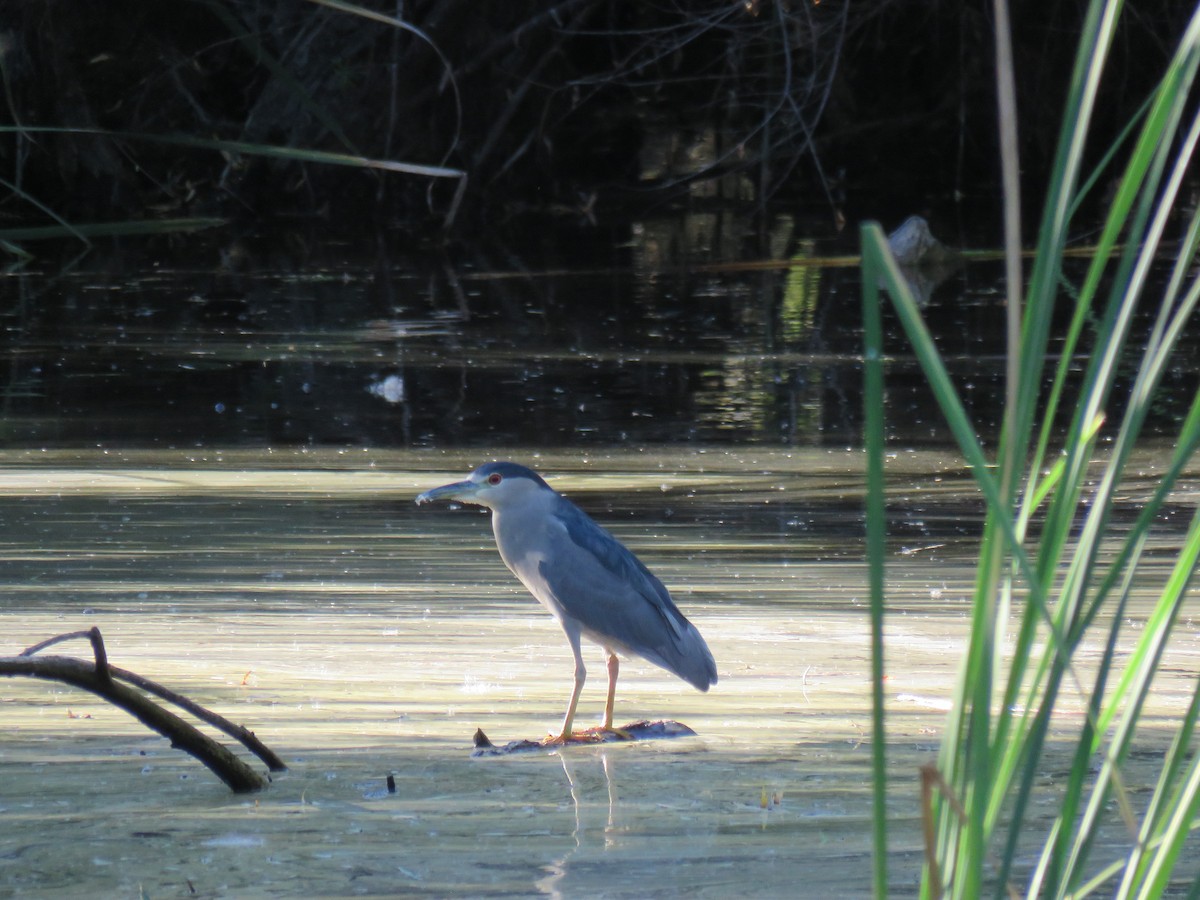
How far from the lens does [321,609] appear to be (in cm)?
372

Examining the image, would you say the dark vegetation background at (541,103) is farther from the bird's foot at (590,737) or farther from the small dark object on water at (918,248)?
the bird's foot at (590,737)

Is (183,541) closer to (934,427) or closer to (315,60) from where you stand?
(934,427)

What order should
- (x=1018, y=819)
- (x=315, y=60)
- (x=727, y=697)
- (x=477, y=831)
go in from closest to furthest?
(x=1018, y=819) → (x=477, y=831) → (x=727, y=697) → (x=315, y=60)

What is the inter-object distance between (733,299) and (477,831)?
303 inches

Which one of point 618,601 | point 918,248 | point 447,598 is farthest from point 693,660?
point 918,248

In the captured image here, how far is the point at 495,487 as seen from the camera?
10.9 feet

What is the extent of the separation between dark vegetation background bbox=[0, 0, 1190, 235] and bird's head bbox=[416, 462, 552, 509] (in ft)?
26.9

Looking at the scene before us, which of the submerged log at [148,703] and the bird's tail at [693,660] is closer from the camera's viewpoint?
the submerged log at [148,703]

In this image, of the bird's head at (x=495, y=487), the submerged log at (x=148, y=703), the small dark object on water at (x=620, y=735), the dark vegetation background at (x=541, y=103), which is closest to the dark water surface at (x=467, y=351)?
the dark vegetation background at (x=541, y=103)

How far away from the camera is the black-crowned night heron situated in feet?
10.2

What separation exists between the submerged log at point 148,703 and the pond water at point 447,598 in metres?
0.04

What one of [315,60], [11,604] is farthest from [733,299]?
[11,604]

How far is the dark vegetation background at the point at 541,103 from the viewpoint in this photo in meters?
13.1

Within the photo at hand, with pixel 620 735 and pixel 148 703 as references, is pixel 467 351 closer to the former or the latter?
pixel 620 735
